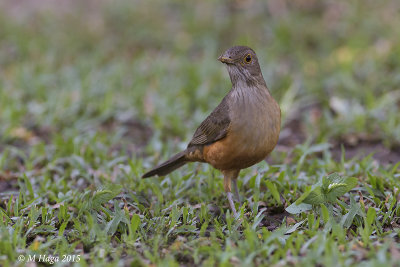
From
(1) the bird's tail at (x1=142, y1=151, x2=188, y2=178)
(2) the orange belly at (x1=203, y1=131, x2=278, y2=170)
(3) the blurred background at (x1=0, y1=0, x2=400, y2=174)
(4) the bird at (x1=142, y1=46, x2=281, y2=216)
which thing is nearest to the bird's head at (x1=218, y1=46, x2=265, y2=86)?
(4) the bird at (x1=142, y1=46, x2=281, y2=216)

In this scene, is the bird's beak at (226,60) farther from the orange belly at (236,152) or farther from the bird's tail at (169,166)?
the bird's tail at (169,166)

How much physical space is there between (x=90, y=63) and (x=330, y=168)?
5135 millimetres

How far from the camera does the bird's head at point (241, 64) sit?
15.8 feet

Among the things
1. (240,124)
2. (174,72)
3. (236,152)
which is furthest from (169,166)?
(174,72)

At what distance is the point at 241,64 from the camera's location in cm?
485

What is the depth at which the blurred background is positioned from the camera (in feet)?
22.4

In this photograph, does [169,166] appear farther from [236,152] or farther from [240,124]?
[240,124]

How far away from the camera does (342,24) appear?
10328 millimetres

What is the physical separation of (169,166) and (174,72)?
3.89 metres

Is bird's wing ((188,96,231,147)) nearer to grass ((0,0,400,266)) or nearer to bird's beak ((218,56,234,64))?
bird's beak ((218,56,234,64))

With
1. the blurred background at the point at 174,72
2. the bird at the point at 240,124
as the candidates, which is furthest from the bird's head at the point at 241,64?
the blurred background at the point at 174,72

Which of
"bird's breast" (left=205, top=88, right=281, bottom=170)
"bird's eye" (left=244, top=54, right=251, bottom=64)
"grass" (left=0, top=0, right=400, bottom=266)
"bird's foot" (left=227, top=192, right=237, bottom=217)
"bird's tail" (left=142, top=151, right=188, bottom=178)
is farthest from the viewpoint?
"bird's tail" (left=142, top=151, right=188, bottom=178)

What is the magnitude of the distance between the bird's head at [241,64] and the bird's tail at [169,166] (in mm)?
956

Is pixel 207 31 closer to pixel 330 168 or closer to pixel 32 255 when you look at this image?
pixel 330 168
